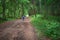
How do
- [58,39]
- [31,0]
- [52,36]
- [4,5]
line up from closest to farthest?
[58,39]
[52,36]
[4,5]
[31,0]

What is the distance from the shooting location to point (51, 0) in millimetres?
20750

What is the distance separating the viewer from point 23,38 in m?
13.7

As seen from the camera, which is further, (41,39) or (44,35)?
(44,35)

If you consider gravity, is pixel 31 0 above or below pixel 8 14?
above

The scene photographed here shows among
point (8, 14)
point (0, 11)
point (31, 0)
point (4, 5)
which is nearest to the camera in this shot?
point (4, 5)

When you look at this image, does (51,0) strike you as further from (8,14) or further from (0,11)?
(8,14)

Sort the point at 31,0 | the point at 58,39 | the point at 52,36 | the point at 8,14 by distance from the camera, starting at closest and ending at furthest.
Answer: the point at 58,39, the point at 52,36, the point at 8,14, the point at 31,0

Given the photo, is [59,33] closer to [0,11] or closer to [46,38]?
[46,38]

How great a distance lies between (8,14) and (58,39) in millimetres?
26676

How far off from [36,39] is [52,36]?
5.34ft

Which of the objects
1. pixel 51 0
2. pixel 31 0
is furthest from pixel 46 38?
pixel 31 0

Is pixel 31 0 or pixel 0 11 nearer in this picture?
pixel 0 11

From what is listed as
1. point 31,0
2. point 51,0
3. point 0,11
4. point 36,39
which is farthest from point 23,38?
point 31,0

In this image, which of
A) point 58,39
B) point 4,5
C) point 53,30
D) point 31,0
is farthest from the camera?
point 31,0
